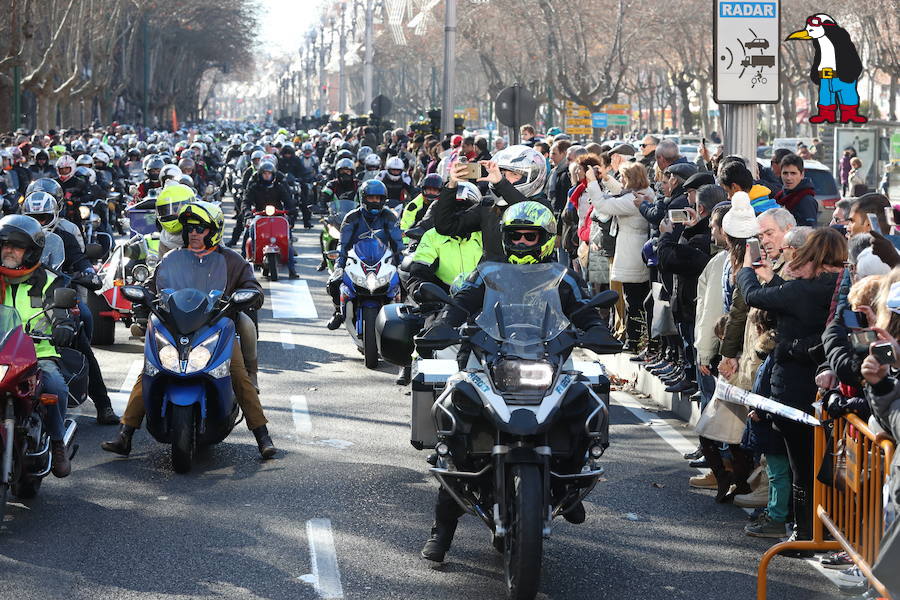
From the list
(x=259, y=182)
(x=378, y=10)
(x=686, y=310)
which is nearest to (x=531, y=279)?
(x=686, y=310)

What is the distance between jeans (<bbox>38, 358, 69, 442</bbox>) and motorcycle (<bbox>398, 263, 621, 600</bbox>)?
7.49 ft

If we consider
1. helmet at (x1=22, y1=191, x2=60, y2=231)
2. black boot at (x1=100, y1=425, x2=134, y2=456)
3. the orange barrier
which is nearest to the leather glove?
black boot at (x1=100, y1=425, x2=134, y2=456)

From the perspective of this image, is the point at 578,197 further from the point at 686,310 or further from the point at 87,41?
the point at 87,41

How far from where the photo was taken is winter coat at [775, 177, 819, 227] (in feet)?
41.8

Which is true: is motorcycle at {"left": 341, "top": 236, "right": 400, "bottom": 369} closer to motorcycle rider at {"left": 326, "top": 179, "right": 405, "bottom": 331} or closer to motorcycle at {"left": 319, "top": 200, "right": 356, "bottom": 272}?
motorcycle rider at {"left": 326, "top": 179, "right": 405, "bottom": 331}

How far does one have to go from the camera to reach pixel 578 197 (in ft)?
47.9

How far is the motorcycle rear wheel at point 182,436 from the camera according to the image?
8492 millimetres

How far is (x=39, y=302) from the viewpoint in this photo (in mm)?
8523

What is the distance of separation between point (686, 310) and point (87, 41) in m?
60.4

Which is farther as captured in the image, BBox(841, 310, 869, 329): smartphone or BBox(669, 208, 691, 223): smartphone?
BBox(669, 208, 691, 223): smartphone

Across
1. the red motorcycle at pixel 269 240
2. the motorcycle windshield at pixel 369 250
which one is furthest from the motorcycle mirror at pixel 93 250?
the red motorcycle at pixel 269 240

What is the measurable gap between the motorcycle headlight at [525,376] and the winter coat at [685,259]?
13.8 feet

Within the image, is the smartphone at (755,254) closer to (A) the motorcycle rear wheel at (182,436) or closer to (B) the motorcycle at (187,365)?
(B) the motorcycle at (187,365)

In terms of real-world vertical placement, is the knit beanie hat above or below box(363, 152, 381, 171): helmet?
below
